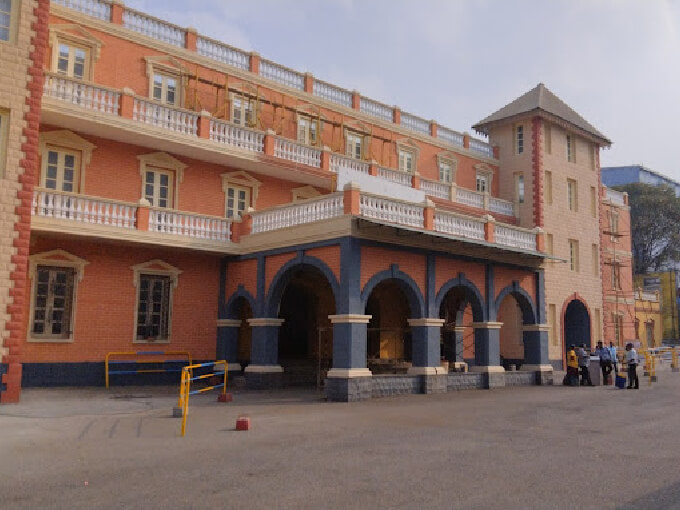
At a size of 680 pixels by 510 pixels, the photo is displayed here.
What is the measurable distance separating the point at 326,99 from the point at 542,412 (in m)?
16.1

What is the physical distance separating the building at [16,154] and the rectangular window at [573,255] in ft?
82.9

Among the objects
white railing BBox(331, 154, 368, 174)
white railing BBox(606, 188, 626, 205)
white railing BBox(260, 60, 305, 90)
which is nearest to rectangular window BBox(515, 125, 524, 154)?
white railing BBox(606, 188, 626, 205)

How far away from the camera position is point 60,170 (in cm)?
1847

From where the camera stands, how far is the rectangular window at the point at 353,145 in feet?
86.3

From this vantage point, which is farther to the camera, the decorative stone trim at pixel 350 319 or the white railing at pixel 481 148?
the white railing at pixel 481 148

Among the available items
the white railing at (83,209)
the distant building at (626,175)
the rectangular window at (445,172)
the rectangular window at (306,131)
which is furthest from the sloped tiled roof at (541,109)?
the distant building at (626,175)

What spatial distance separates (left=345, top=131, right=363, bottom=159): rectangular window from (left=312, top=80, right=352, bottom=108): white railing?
133 cm

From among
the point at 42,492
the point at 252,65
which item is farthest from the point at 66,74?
the point at 42,492

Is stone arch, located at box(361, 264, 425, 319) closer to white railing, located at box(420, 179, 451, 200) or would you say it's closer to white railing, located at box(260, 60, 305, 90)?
white railing, located at box(420, 179, 451, 200)

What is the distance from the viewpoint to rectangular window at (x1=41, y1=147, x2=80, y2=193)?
18.2 m

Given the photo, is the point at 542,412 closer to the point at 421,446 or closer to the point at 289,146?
the point at 421,446

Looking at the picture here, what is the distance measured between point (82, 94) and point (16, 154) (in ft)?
11.8

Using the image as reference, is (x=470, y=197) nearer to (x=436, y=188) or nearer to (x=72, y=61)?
(x=436, y=188)

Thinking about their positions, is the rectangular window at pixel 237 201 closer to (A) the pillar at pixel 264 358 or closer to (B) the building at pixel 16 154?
(A) the pillar at pixel 264 358
